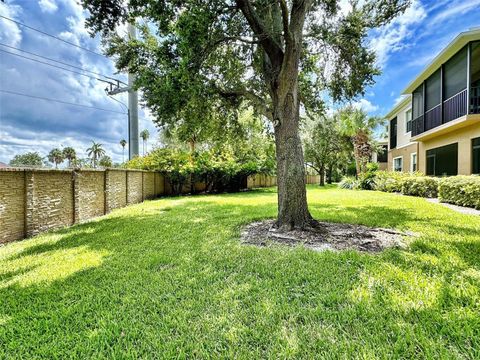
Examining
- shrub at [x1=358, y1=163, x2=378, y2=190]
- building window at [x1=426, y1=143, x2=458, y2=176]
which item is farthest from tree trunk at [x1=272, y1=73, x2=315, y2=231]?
shrub at [x1=358, y1=163, x2=378, y2=190]

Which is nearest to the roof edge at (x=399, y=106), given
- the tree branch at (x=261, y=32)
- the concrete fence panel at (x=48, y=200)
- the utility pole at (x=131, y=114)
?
the tree branch at (x=261, y=32)

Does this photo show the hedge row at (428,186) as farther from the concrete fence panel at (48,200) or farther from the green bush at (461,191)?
the concrete fence panel at (48,200)

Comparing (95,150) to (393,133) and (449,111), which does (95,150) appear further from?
(449,111)

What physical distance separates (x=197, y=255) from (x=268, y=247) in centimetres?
130

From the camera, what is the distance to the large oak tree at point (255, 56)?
527 cm

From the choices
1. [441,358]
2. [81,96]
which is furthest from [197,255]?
[81,96]

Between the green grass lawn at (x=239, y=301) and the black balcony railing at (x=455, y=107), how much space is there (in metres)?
8.69

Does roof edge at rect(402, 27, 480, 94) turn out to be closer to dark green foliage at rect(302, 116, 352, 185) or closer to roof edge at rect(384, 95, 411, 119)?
roof edge at rect(384, 95, 411, 119)

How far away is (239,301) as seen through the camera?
104 inches

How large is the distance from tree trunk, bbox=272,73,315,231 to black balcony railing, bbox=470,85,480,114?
9.63 metres

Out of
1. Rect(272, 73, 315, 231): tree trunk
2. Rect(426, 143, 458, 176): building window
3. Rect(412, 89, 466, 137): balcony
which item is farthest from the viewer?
Rect(426, 143, 458, 176): building window

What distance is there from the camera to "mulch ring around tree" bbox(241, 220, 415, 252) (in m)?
4.45

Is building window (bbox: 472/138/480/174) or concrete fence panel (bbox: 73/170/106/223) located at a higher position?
building window (bbox: 472/138/480/174)

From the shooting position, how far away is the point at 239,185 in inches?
772
